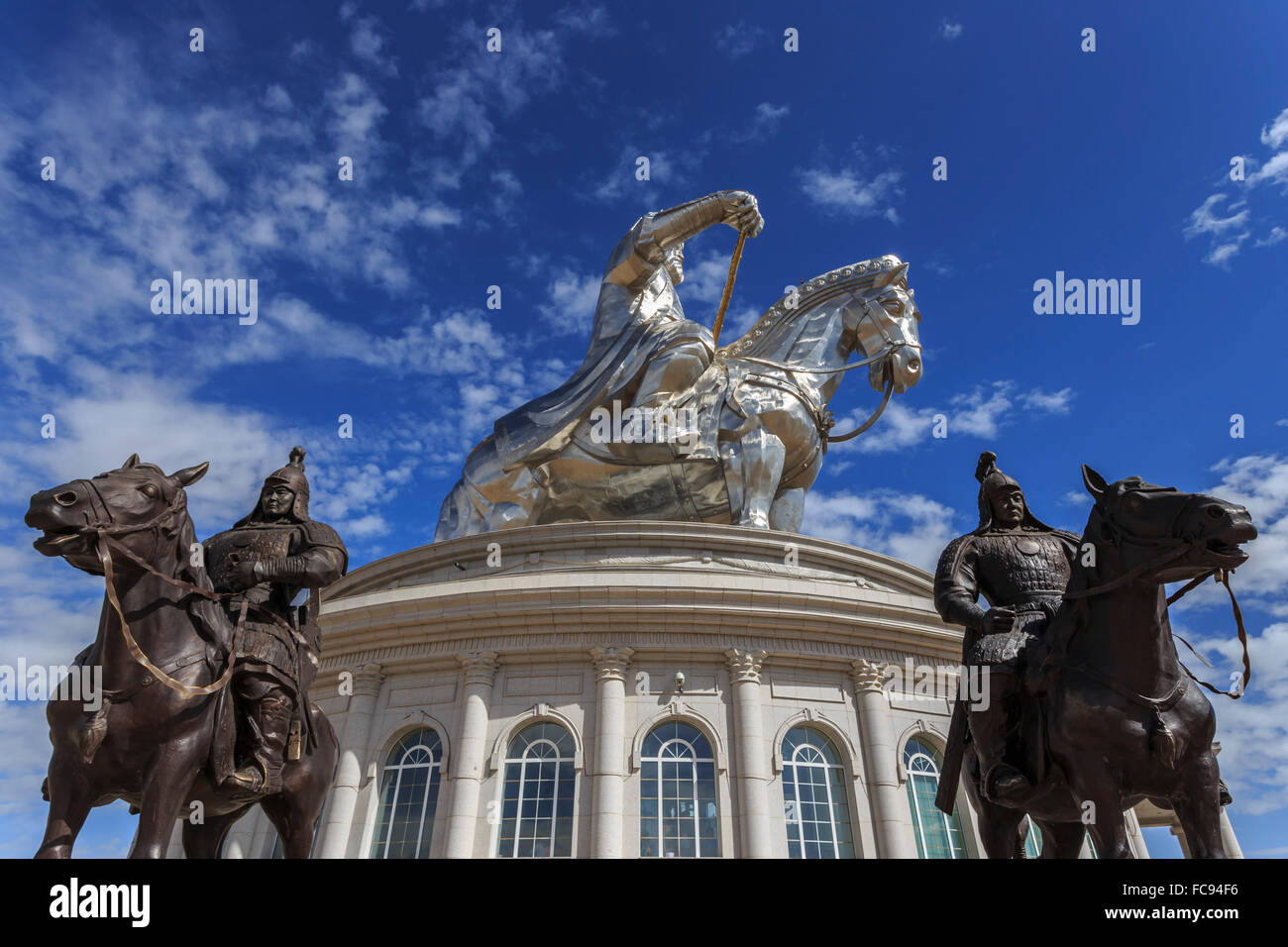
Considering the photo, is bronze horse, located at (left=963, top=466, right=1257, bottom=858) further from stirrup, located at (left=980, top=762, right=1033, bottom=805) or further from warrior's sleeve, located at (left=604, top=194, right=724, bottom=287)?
warrior's sleeve, located at (left=604, top=194, right=724, bottom=287)

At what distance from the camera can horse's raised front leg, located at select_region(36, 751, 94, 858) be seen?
4.77m

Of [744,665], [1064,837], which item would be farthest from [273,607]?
[744,665]

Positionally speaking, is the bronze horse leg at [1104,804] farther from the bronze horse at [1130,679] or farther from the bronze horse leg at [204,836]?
the bronze horse leg at [204,836]

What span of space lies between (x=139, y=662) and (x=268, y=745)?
1098 mm

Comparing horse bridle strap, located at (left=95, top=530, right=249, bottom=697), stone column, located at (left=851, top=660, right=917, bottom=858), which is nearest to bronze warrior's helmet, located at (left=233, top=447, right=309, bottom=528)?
horse bridle strap, located at (left=95, top=530, right=249, bottom=697)

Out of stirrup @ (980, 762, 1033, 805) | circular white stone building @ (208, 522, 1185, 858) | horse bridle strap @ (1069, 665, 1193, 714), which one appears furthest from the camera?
circular white stone building @ (208, 522, 1185, 858)

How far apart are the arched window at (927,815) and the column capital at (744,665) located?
103 inches

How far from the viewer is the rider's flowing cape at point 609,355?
19.9 m

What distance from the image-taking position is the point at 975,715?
607cm

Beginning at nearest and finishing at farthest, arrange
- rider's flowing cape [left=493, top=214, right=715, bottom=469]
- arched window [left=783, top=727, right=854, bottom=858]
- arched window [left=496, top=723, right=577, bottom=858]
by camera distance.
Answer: arched window [left=496, top=723, right=577, bottom=858] < arched window [left=783, top=727, right=854, bottom=858] < rider's flowing cape [left=493, top=214, right=715, bottom=469]

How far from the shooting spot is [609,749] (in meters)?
12.9

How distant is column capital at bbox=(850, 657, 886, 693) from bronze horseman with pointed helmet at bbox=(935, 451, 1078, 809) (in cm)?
753
